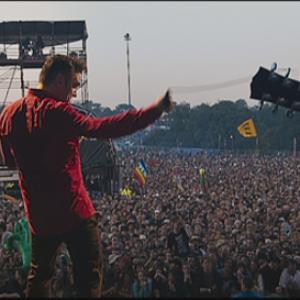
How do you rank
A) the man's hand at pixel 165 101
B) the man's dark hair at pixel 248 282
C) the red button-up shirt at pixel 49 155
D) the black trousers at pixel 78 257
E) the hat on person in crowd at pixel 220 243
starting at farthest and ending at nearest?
the hat on person in crowd at pixel 220 243 < the man's dark hair at pixel 248 282 < the black trousers at pixel 78 257 < the red button-up shirt at pixel 49 155 < the man's hand at pixel 165 101

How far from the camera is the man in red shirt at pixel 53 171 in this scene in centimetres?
333

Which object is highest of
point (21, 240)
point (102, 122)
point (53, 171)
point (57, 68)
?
point (57, 68)

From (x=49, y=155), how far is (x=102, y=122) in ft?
1.04

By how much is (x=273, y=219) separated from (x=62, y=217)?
1024 cm

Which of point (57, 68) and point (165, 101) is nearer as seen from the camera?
point (165, 101)

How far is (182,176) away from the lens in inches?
1158

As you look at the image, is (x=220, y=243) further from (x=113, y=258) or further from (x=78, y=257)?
(x=78, y=257)

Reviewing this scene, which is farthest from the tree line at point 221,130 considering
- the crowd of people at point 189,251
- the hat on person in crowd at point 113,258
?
the hat on person in crowd at point 113,258

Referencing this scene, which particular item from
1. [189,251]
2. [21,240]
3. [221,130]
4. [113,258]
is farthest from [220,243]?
[221,130]

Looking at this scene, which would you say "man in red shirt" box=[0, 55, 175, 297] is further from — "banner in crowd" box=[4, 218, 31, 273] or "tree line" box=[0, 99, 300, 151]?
"tree line" box=[0, 99, 300, 151]

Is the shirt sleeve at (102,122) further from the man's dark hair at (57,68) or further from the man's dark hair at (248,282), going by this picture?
the man's dark hair at (248,282)

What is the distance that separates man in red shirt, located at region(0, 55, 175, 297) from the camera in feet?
10.9

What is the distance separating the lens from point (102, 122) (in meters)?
3.19

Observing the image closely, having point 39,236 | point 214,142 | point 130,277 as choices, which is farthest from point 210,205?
point 214,142
